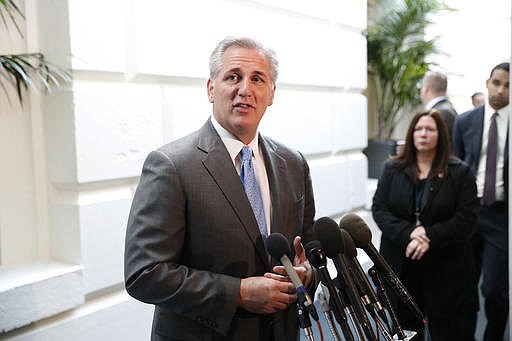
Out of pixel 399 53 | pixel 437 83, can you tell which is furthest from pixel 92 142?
pixel 399 53

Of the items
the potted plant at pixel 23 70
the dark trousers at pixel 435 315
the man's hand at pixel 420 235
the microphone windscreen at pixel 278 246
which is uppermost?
the potted plant at pixel 23 70

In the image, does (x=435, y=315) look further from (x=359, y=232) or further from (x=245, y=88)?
(x=245, y=88)

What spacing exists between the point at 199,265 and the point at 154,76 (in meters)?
1.33

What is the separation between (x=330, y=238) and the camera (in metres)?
1.44

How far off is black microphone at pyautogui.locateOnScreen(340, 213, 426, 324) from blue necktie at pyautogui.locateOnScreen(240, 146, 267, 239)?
9.4 inches

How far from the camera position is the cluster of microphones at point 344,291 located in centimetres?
133

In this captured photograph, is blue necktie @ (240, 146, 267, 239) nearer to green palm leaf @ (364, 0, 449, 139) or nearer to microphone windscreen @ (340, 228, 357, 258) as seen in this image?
microphone windscreen @ (340, 228, 357, 258)

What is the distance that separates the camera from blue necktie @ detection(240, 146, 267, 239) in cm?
173

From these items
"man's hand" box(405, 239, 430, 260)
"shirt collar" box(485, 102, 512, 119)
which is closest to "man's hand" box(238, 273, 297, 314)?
"man's hand" box(405, 239, 430, 260)

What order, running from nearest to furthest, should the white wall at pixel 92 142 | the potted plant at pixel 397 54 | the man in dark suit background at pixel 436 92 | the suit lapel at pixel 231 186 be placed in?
the suit lapel at pixel 231 186, the white wall at pixel 92 142, the man in dark suit background at pixel 436 92, the potted plant at pixel 397 54

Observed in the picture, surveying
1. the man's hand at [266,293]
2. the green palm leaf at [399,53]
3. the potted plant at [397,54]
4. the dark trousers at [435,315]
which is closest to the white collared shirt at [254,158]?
the man's hand at [266,293]

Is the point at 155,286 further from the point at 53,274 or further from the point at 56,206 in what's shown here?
the point at 56,206

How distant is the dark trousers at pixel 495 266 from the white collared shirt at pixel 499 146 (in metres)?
0.12

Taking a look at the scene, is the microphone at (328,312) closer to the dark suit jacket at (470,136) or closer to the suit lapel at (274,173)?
the suit lapel at (274,173)
